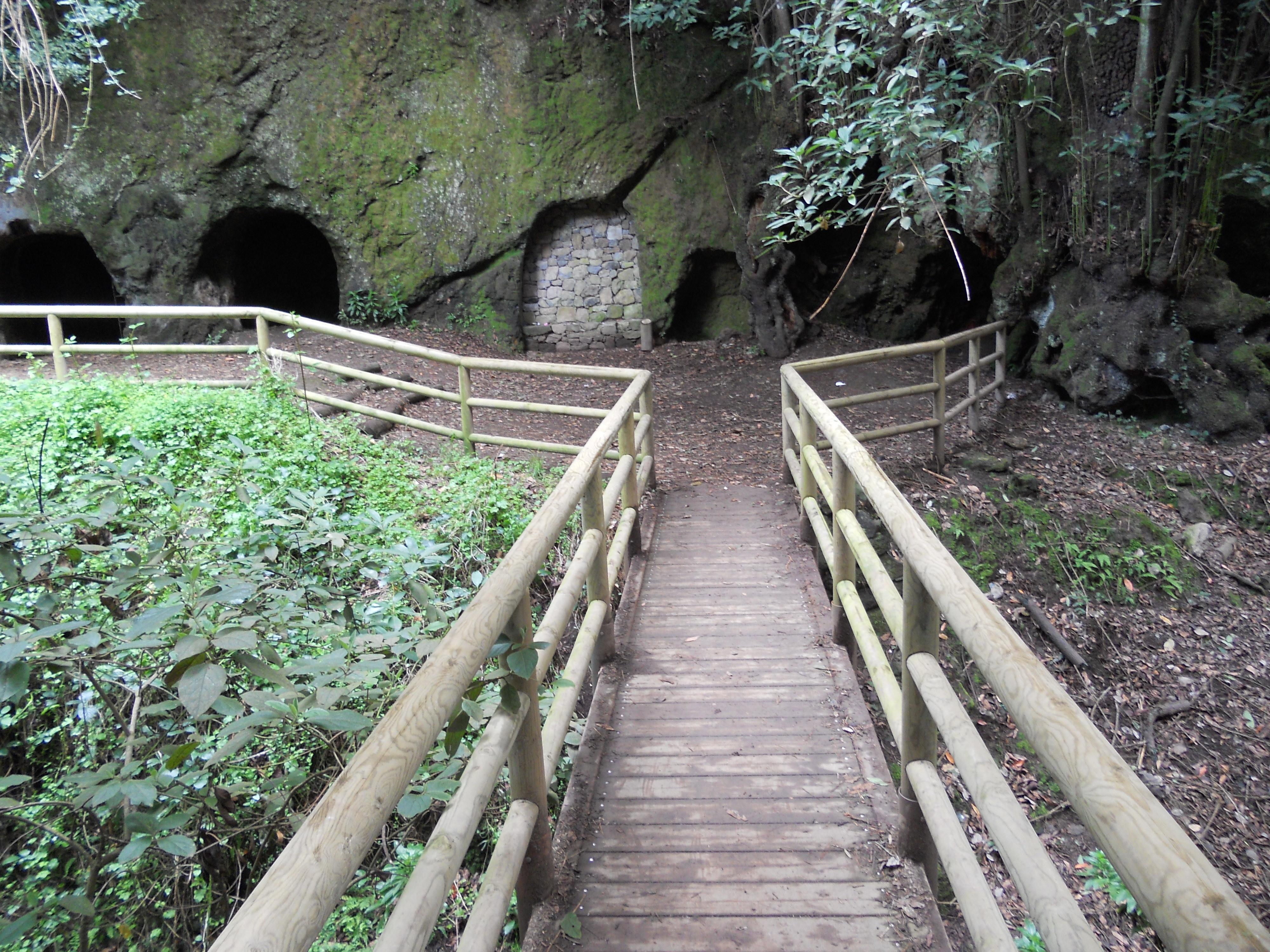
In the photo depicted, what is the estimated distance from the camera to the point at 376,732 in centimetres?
129

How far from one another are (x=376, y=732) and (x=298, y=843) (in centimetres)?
25

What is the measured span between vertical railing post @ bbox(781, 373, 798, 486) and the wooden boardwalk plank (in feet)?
5.90

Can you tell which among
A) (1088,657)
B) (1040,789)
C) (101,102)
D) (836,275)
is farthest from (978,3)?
(101,102)

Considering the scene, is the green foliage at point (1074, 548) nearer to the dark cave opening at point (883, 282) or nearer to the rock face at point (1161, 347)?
the rock face at point (1161, 347)

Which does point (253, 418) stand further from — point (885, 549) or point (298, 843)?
point (298, 843)

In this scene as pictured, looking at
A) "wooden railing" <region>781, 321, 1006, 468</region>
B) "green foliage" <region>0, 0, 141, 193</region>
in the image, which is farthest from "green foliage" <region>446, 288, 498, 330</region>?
"wooden railing" <region>781, 321, 1006, 468</region>

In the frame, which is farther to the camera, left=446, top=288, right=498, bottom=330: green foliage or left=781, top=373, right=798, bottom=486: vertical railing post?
left=446, top=288, right=498, bottom=330: green foliage

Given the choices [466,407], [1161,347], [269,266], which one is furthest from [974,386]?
[269,266]

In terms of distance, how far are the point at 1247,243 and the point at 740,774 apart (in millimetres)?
8586

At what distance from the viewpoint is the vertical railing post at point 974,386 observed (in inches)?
295

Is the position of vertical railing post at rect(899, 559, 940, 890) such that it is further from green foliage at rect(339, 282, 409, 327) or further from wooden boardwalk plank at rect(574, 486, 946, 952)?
green foliage at rect(339, 282, 409, 327)

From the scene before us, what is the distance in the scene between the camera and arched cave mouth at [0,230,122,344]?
11.8m

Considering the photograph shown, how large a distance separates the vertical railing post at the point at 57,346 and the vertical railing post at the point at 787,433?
637cm

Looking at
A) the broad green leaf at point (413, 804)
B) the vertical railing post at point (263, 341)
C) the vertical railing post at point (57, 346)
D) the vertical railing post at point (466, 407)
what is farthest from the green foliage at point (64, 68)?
the broad green leaf at point (413, 804)
